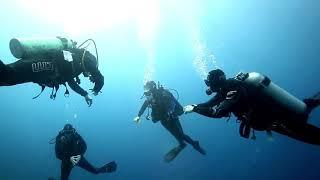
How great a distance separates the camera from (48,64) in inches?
233

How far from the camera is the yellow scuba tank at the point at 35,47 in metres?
5.64

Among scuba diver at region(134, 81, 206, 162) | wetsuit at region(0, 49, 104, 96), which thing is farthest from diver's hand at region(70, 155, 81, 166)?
wetsuit at region(0, 49, 104, 96)

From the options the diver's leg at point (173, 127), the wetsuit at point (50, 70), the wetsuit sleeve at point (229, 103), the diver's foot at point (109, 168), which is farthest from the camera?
the diver's foot at point (109, 168)

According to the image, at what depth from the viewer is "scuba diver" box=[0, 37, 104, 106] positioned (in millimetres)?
5559

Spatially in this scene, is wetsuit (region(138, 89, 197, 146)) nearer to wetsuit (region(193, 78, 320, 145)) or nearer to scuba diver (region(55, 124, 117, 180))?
scuba diver (region(55, 124, 117, 180))

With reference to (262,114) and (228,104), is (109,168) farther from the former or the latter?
(262,114)

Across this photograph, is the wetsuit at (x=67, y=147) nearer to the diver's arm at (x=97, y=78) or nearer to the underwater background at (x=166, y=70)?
the diver's arm at (x=97, y=78)

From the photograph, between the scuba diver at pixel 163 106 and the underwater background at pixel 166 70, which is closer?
the scuba diver at pixel 163 106

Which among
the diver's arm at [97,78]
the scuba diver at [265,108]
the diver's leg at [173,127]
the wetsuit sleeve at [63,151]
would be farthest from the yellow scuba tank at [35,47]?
the diver's leg at [173,127]

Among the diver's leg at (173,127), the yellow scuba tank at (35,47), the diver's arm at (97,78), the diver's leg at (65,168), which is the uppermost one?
the yellow scuba tank at (35,47)

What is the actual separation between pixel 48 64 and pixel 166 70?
51469 millimetres

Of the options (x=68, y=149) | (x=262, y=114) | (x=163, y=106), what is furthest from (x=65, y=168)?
(x=262, y=114)

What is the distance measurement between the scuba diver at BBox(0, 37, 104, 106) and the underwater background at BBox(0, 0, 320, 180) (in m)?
32.5

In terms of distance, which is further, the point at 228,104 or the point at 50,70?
the point at 228,104
